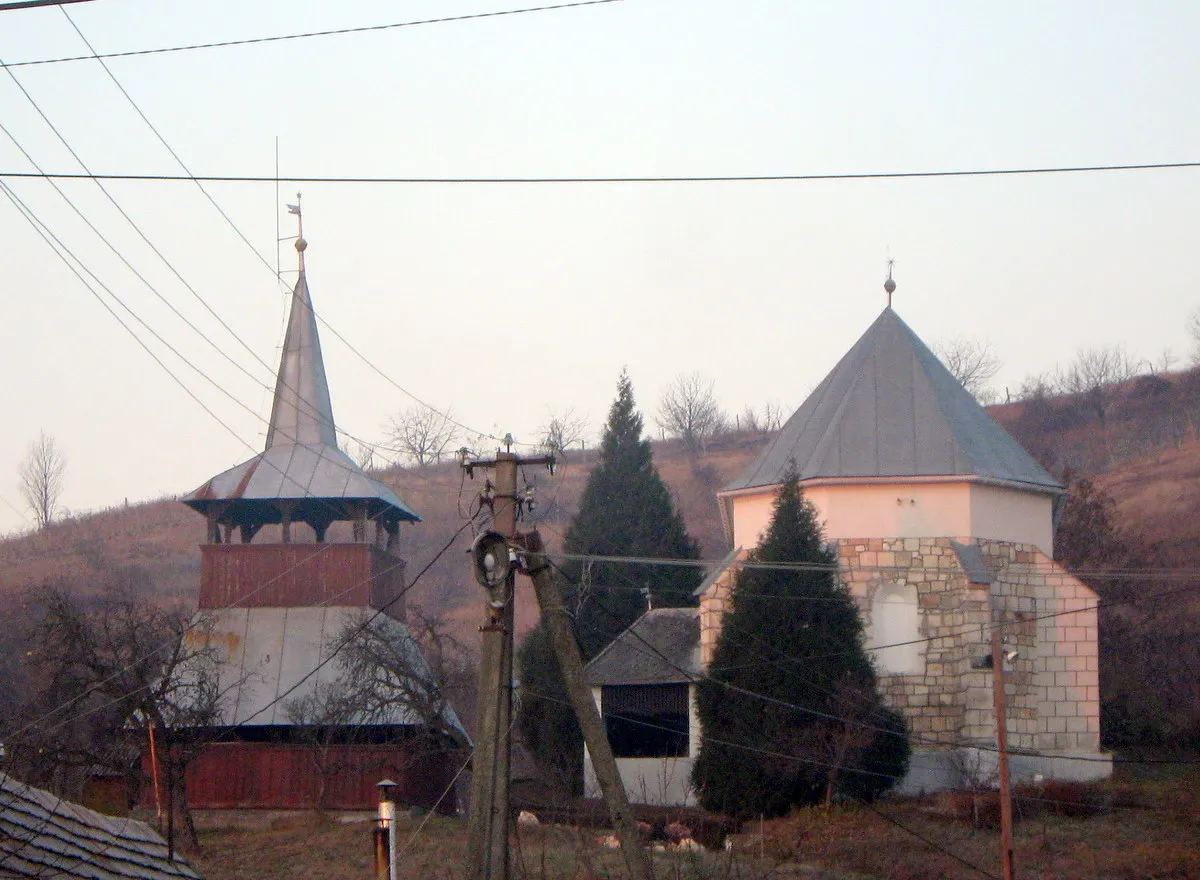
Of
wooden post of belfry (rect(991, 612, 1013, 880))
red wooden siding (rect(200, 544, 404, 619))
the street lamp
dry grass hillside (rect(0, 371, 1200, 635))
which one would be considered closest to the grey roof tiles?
red wooden siding (rect(200, 544, 404, 619))

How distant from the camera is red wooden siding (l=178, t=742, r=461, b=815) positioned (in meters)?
27.8

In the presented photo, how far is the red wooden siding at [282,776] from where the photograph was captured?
27.8 metres

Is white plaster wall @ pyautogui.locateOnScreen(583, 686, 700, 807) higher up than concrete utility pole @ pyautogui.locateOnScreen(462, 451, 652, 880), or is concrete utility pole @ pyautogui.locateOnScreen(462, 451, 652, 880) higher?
concrete utility pole @ pyautogui.locateOnScreen(462, 451, 652, 880)

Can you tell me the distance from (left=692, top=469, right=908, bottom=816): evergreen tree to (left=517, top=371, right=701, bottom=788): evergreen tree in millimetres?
10140

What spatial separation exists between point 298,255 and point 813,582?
15.3 metres

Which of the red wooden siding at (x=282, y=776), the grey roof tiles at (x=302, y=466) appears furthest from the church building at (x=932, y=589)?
the grey roof tiles at (x=302, y=466)

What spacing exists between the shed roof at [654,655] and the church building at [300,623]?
3669 millimetres

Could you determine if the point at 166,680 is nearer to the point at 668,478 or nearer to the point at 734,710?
the point at 734,710

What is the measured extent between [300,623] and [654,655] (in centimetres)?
756

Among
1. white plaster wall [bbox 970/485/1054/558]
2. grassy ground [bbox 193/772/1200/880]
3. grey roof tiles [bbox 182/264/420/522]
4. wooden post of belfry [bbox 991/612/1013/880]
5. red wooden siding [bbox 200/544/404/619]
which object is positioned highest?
grey roof tiles [bbox 182/264/420/522]

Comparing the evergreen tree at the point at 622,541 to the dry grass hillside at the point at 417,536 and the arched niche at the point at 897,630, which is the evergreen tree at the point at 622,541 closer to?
the arched niche at the point at 897,630

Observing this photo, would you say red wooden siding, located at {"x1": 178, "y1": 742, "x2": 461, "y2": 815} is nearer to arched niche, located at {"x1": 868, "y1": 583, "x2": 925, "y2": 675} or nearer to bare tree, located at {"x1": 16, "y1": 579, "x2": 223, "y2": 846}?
bare tree, located at {"x1": 16, "y1": 579, "x2": 223, "y2": 846}

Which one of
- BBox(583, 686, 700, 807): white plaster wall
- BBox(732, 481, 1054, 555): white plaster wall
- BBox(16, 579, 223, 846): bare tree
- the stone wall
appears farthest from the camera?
BBox(732, 481, 1054, 555): white plaster wall

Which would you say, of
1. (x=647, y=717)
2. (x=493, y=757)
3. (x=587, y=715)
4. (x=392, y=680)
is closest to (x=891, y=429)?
(x=647, y=717)
